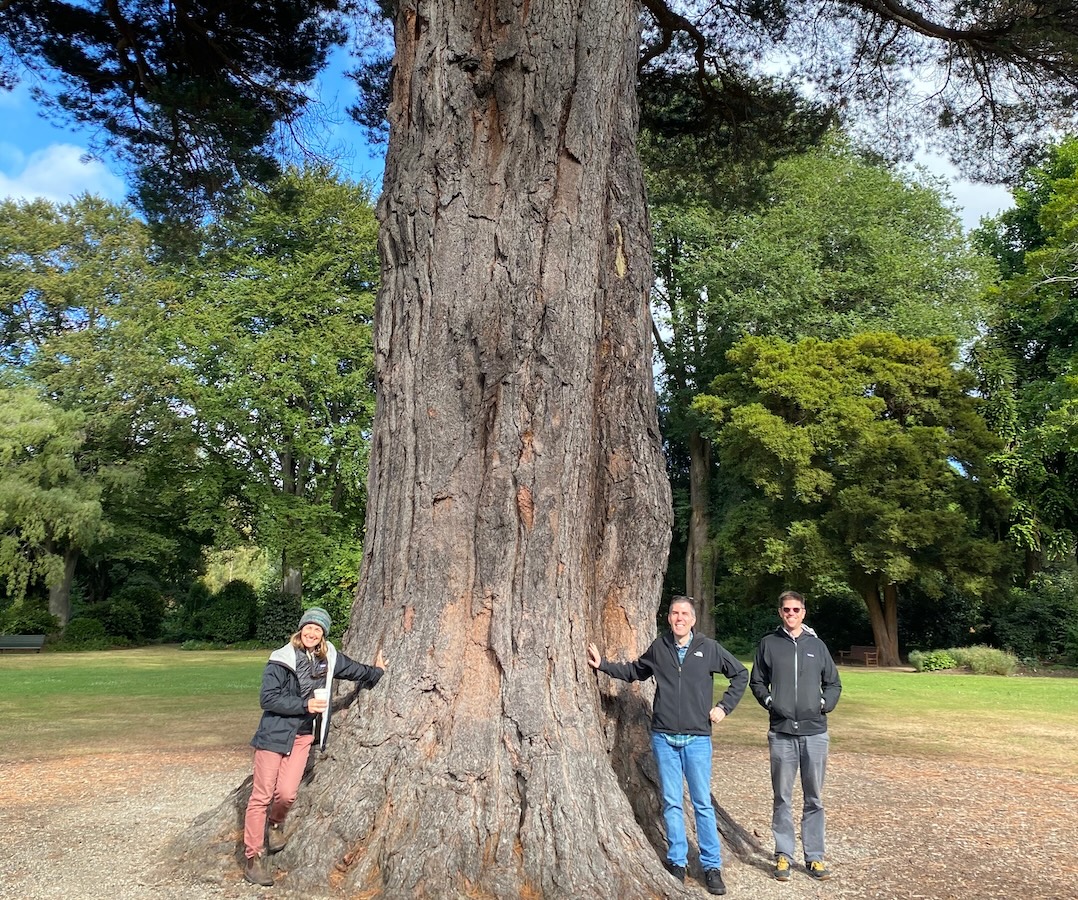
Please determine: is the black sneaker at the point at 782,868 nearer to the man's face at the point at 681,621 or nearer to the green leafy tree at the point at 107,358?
the man's face at the point at 681,621

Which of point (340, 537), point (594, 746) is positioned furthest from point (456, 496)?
point (340, 537)

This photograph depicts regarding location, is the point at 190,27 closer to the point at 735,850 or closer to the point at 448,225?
the point at 448,225

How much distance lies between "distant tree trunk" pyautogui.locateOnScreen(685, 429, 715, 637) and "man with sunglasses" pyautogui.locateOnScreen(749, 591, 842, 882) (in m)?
24.1

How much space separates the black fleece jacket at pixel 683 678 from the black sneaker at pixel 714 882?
2.44 feet

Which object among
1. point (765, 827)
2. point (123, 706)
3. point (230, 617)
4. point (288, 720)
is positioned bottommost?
point (765, 827)

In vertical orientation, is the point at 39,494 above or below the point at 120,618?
above

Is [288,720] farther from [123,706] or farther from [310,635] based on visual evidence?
[123,706]

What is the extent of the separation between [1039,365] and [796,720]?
26718mm

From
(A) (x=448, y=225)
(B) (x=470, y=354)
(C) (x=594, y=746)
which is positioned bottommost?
(C) (x=594, y=746)

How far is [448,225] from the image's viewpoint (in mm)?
5215

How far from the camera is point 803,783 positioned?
522 cm

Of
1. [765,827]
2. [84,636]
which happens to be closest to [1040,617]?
[765,827]

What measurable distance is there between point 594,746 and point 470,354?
223 centimetres

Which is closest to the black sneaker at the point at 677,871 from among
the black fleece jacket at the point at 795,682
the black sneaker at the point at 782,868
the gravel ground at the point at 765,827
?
the gravel ground at the point at 765,827
